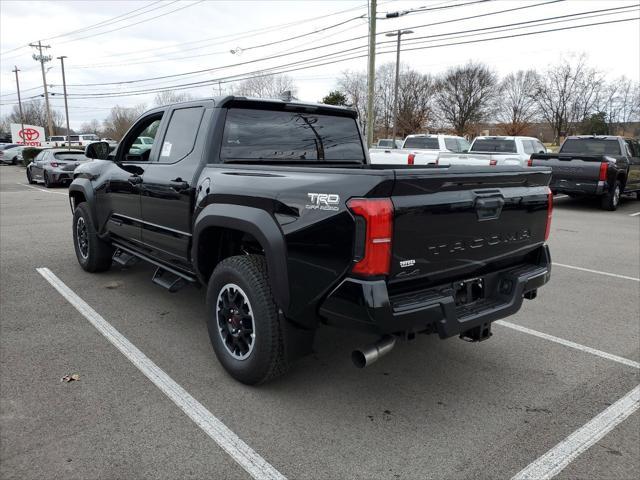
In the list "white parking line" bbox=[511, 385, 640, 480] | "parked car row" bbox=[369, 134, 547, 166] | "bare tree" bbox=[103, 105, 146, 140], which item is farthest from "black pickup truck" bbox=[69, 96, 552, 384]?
"bare tree" bbox=[103, 105, 146, 140]

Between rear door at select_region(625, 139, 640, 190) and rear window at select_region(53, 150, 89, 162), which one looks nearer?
rear door at select_region(625, 139, 640, 190)

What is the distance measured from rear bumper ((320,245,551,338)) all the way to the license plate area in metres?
0.03

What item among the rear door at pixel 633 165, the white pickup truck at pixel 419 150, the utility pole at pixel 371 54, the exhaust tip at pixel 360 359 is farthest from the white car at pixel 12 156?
the exhaust tip at pixel 360 359

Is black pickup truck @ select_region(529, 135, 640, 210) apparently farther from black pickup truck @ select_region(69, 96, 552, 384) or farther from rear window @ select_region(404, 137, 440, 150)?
black pickup truck @ select_region(69, 96, 552, 384)

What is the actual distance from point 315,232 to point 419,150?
1512 centimetres

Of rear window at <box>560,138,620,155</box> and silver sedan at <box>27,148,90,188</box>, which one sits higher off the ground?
rear window at <box>560,138,620,155</box>

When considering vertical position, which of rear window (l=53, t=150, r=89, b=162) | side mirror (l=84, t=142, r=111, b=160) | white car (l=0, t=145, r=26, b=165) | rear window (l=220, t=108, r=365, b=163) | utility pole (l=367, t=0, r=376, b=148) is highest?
utility pole (l=367, t=0, r=376, b=148)

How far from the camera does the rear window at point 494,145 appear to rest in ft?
49.8

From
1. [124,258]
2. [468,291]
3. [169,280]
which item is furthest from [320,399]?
[124,258]

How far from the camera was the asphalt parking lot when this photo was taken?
262cm

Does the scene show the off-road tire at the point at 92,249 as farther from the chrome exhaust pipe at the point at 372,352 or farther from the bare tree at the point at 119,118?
the bare tree at the point at 119,118

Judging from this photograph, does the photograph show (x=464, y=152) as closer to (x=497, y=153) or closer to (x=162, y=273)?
(x=497, y=153)

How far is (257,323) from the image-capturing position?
10.3 feet

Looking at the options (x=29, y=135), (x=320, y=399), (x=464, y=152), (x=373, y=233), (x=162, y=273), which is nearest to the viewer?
(x=373, y=233)
